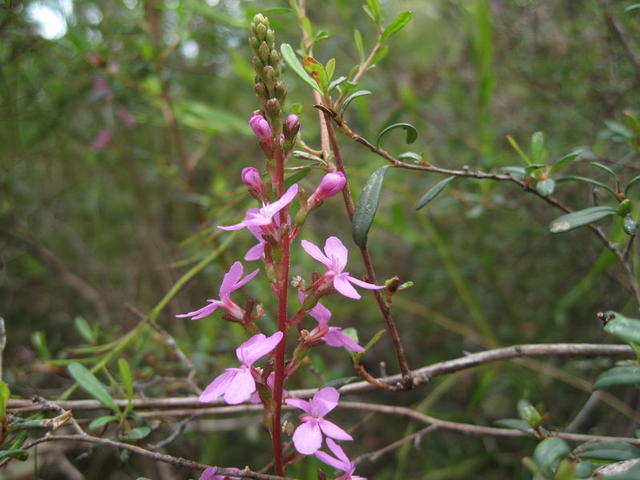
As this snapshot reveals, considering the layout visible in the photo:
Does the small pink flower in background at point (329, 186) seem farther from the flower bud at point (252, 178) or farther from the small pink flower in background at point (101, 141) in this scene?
the small pink flower in background at point (101, 141)

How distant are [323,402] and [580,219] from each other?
592mm

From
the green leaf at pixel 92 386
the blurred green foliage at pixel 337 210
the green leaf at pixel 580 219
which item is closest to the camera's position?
the green leaf at pixel 580 219

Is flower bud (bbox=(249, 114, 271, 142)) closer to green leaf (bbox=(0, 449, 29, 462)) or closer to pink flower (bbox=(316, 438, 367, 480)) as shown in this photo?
pink flower (bbox=(316, 438, 367, 480))

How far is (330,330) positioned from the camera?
0.88 m

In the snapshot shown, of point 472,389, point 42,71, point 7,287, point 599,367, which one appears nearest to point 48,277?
point 7,287

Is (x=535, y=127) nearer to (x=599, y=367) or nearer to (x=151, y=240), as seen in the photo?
(x=599, y=367)

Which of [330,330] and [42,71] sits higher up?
[42,71]

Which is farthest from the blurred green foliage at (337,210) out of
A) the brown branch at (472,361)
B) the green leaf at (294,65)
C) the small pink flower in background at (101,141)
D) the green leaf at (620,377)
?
the green leaf at (294,65)

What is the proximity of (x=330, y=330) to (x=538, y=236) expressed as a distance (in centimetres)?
168

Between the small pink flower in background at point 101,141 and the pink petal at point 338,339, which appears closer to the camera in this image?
the pink petal at point 338,339

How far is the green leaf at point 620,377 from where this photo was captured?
84cm

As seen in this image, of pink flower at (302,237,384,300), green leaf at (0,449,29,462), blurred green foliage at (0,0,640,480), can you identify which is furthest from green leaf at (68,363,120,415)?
pink flower at (302,237,384,300)

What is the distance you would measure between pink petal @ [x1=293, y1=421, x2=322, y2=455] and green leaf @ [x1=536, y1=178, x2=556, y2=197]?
63 cm

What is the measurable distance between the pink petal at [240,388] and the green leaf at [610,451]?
58cm
